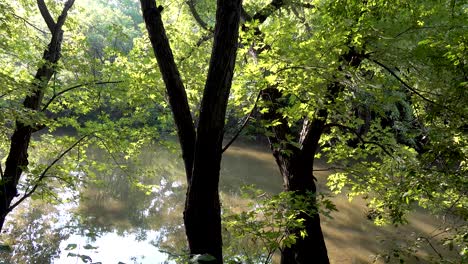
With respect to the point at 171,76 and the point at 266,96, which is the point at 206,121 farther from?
the point at 266,96

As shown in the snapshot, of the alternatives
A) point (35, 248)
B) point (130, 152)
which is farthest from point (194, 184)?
point (35, 248)

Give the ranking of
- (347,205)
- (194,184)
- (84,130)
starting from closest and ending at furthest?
(194,184) < (84,130) < (347,205)

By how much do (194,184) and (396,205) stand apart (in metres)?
2.41

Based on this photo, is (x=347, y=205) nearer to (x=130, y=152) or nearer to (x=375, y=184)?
(x=375, y=184)

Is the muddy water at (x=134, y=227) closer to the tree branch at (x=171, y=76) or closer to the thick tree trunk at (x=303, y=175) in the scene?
the thick tree trunk at (x=303, y=175)

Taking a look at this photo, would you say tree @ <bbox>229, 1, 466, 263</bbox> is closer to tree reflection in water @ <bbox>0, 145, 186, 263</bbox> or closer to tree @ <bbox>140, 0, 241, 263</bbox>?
tree @ <bbox>140, 0, 241, 263</bbox>

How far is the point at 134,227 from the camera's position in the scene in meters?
10.8

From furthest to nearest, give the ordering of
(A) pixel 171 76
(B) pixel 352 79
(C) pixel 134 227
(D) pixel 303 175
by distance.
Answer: (C) pixel 134 227
(D) pixel 303 175
(B) pixel 352 79
(A) pixel 171 76

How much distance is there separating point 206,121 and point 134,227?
885 centimetres

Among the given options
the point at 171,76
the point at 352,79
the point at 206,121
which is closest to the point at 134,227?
the point at 352,79

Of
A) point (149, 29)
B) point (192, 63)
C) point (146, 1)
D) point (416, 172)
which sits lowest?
point (416, 172)

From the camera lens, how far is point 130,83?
14.6 feet

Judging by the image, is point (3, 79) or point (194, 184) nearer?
point (194, 184)

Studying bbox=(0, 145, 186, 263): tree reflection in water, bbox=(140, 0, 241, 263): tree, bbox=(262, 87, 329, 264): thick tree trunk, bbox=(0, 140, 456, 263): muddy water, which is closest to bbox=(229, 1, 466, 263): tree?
bbox=(262, 87, 329, 264): thick tree trunk
